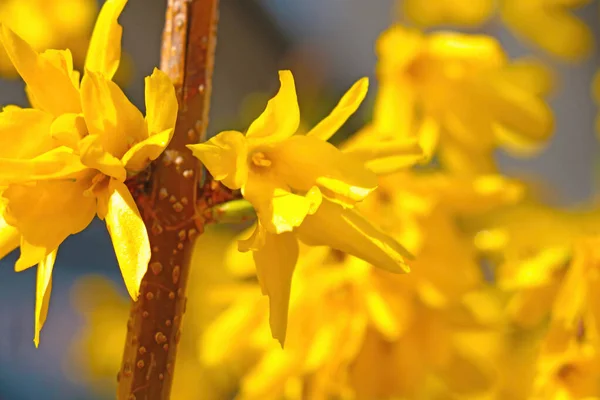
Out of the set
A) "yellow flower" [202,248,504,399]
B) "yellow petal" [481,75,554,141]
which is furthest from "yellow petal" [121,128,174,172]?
"yellow petal" [481,75,554,141]

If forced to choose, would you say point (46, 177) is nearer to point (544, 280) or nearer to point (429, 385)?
point (544, 280)

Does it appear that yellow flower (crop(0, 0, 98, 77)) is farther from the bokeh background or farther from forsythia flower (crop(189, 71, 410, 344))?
forsythia flower (crop(189, 71, 410, 344))

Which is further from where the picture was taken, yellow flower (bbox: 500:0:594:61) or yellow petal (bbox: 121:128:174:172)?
yellow flower (bbox: 500:0:594:61)

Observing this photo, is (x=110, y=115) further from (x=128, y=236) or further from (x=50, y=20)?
(x=50, y=20)

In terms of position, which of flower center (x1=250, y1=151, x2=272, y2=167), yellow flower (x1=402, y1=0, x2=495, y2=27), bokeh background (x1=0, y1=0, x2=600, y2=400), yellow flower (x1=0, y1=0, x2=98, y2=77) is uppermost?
flower center (x1=250, y1=151, x2=272, y2=167)

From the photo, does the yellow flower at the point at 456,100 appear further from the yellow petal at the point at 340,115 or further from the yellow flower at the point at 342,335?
the yellow petal at the point at 340,115

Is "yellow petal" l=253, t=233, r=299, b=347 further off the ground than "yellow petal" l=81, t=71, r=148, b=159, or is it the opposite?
"yellow petal" l=81, t=71, r=148, b=159

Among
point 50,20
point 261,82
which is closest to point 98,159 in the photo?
point 50,20
